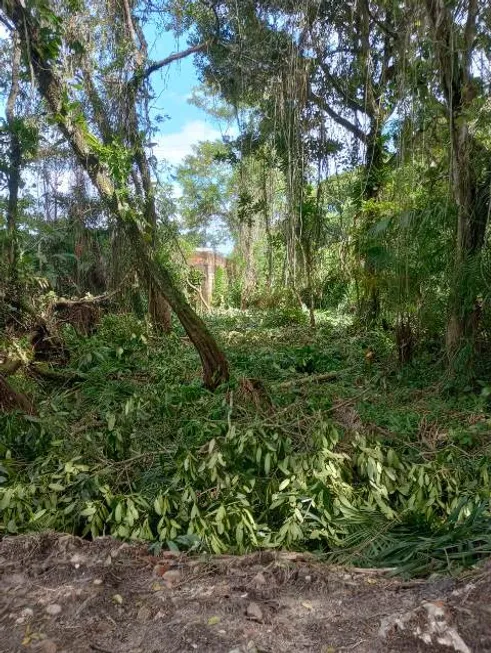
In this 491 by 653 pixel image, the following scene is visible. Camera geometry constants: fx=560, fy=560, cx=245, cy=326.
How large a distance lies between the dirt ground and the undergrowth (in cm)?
29

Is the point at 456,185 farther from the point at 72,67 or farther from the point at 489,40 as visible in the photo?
the point at 72,67

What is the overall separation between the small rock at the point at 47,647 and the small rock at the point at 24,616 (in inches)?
7.7

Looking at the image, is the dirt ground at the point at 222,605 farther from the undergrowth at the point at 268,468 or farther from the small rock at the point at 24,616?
the undergrowth at the point at 268,468

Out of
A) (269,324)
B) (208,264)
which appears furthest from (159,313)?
(208,264)

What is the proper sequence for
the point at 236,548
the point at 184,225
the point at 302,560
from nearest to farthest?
1. the point at 302,560
2. the point at 236,548
3. the point at 184,225

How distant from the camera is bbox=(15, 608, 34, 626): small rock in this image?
2139 millimetres

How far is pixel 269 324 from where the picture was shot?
10367 millimetres

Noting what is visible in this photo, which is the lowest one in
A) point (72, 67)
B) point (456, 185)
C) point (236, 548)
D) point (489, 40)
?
point (236, 548)

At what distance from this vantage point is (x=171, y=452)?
3859 millimetres

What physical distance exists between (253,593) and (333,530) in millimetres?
803

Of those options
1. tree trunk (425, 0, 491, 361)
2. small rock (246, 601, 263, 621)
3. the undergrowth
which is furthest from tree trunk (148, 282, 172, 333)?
small rock (246, 601, 263, 621)

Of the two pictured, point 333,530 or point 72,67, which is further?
point 72,67

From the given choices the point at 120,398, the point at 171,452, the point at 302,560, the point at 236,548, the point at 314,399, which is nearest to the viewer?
the point at 302,560

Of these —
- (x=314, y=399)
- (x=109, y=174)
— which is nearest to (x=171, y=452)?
(x=314, y=399)
